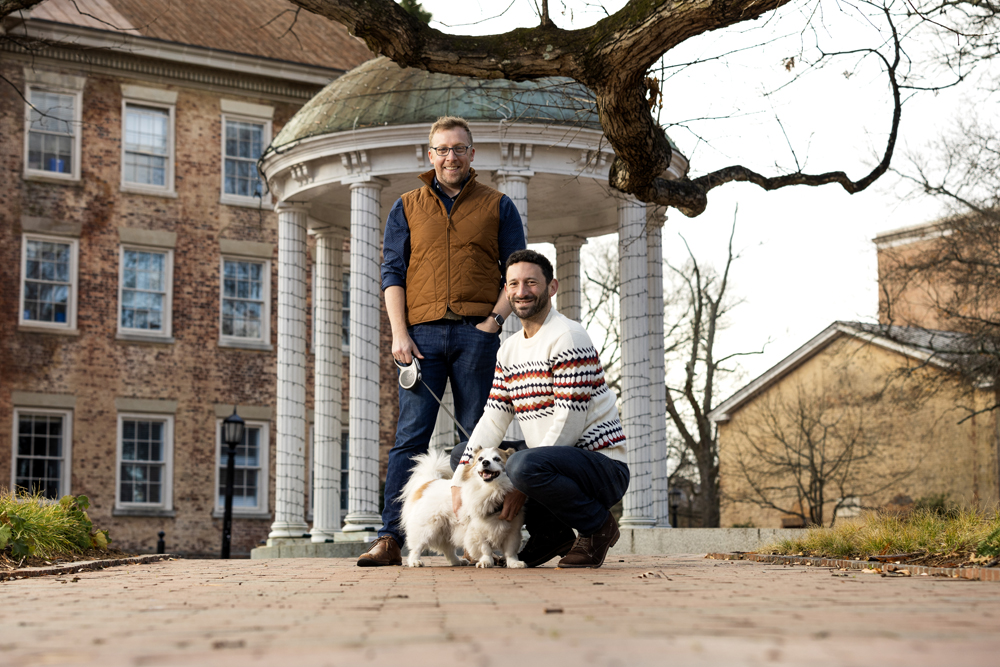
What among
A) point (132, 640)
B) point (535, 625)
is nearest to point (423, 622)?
point (535, 625)

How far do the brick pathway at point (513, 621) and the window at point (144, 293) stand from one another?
64.1ft

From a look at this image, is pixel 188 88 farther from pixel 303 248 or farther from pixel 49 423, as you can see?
pixel 303 248

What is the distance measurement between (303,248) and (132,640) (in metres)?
13.0

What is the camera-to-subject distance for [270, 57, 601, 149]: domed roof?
1426 cm

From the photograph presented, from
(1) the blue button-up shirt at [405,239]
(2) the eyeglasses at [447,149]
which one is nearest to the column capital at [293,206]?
(1) the blue button-up shirt at [405,239]

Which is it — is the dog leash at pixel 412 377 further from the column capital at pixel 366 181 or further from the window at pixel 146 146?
the window at pixel 146 146

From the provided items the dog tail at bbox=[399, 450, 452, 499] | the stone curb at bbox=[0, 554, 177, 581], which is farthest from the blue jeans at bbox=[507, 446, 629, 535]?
the stone curb at bbox=[0, 554, 177, 581]

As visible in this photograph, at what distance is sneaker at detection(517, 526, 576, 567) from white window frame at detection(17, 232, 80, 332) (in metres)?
19.1

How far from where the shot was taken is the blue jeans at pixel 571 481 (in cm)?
623

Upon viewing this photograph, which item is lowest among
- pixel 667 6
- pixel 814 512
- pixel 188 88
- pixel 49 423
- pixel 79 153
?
pixel 814 512

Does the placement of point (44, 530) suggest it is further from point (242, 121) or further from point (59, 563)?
point (242, 121)

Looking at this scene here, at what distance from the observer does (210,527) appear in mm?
24578

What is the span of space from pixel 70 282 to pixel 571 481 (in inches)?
795

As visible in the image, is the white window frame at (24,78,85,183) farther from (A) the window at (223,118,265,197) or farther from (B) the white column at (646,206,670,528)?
(B) the white column at (646,206,670,528)
